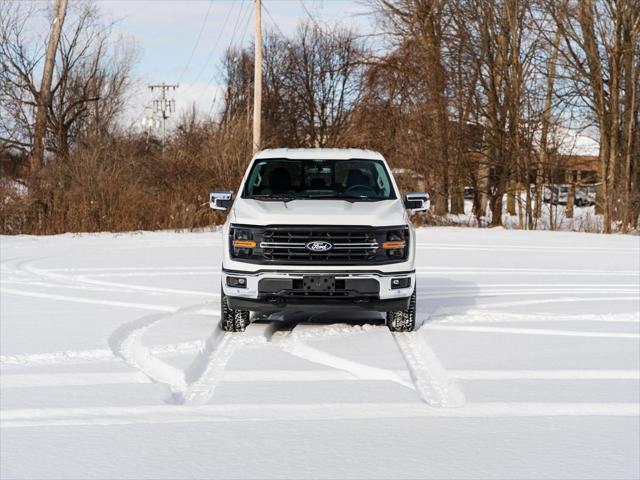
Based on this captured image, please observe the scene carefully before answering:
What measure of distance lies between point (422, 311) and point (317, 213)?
9.02ft

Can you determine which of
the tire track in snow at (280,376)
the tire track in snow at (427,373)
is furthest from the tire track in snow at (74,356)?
the tire track in snow at (427,373)

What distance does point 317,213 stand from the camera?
27.2ft

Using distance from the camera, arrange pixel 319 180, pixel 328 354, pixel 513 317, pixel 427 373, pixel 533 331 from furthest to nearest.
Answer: pixel 513 317 < pixel 319 180 < pixel 533 331 < pixel 328 354 < pixel 427 373

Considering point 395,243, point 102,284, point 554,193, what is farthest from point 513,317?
point 554,193

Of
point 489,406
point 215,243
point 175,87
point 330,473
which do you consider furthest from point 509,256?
point 175,87

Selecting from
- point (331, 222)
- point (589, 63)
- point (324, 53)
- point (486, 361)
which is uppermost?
point (324, 53)

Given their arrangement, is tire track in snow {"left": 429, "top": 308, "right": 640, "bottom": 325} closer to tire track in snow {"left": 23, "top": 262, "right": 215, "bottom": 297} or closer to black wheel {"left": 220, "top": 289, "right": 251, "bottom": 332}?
black wheel {"left": 220, "top": 289, "right": 251, "bottom": 332}

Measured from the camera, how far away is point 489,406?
5766mm

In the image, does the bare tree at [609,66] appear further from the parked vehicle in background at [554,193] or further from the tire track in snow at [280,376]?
the tire track in snow at [280,376]

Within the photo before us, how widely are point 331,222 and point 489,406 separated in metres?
2.94

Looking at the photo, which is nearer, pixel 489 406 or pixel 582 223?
pixel 489 406

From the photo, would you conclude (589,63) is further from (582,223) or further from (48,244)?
(48,244)

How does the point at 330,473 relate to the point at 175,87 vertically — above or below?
below

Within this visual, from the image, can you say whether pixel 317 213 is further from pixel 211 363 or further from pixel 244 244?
pixel 211 363
